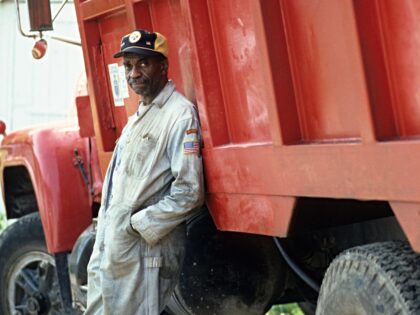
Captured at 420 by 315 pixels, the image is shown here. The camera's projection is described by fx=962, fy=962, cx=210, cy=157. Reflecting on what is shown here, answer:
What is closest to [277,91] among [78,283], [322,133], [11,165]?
[322,133]

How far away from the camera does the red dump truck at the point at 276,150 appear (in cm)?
291

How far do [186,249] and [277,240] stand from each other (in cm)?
45

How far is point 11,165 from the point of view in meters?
6.67

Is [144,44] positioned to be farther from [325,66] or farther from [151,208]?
[325,66]

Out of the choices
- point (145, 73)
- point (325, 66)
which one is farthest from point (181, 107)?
point (325, 66)

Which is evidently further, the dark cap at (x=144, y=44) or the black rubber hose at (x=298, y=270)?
the black rubber hose at (x=298, y=270)

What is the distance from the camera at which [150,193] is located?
14.2 ft

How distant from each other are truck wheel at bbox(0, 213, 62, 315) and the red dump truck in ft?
0.94

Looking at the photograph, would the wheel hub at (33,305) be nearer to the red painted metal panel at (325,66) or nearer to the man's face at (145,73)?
the man's face at (145,73)

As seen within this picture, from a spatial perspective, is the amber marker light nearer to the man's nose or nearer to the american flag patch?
the man's nose

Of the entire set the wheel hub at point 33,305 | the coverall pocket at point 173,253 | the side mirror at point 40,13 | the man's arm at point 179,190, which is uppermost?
the side mirror at point 40,13

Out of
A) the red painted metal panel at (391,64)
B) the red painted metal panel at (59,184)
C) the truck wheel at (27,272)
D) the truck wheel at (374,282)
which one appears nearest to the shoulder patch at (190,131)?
the truck wheel at (374,282)

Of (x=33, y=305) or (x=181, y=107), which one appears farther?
(x=33, y=305)

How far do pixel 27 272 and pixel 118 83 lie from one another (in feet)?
6.68
